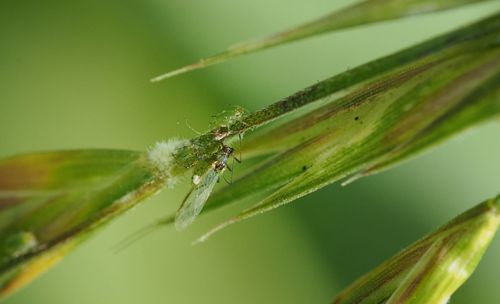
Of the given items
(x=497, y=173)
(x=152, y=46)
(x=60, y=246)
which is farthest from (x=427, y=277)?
(x=152, y=46)

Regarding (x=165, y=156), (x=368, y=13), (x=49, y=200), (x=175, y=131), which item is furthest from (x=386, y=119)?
(x=175, y=131)

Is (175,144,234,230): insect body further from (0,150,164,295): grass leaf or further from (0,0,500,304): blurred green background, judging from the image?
(0,0,500,304): blurred green background

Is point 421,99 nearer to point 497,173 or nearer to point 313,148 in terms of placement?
point 313,148

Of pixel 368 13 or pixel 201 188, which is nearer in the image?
pixel 368 13

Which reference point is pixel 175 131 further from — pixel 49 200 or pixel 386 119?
pixel 386 119

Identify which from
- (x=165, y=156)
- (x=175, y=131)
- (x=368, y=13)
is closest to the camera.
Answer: (x=368, y=13)

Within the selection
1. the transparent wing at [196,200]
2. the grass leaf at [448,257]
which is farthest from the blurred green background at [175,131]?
the grass leaf at [448,257]
